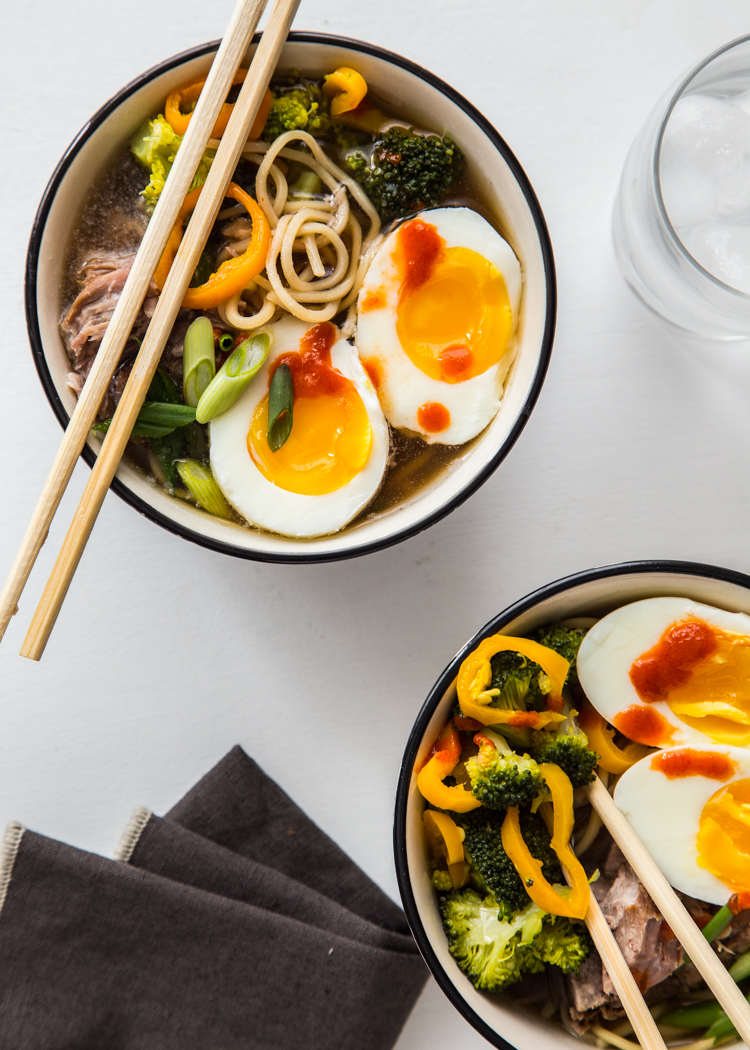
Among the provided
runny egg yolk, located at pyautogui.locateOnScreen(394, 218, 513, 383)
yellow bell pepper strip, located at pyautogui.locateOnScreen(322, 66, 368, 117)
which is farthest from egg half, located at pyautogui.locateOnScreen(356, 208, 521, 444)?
yellow bell pepper strip, located at pyautogui.locateOnScreen(322, 66, 368, 117)

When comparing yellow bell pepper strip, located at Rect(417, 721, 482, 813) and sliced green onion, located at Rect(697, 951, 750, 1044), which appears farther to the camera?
sliced green onion, located at Rect(697, 951, 750, 1044)

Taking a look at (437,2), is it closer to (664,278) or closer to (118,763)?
(664,278)

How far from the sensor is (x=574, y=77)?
6.26 ft

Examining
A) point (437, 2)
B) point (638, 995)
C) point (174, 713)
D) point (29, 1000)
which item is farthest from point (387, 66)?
point (29, 1000)

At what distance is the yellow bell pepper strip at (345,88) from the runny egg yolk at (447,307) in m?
0.29

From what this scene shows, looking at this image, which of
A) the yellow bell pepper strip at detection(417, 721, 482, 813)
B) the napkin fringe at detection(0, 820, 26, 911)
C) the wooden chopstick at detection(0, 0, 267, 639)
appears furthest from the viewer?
the napkin fringe at detection(0, 820, 26, 911)

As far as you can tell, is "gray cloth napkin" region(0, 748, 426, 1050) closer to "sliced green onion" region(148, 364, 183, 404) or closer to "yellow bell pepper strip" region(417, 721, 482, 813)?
"yellow bell pepper strip" region(417, 721, 482, 813)

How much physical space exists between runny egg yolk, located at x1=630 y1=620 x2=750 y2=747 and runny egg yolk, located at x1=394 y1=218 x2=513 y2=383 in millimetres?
795

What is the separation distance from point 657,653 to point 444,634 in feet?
1.81

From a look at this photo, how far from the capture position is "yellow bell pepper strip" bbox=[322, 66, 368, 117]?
5.39 ft

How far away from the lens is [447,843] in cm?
166

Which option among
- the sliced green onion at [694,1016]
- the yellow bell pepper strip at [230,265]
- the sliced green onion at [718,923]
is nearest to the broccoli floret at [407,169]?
the yellow bell pepper strip at [230,265]

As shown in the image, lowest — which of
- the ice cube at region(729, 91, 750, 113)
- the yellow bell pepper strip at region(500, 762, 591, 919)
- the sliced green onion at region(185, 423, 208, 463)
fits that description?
the yellow bell pepper strip at region(500, 762, 591, 919)

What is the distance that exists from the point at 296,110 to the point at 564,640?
1.38 metres
